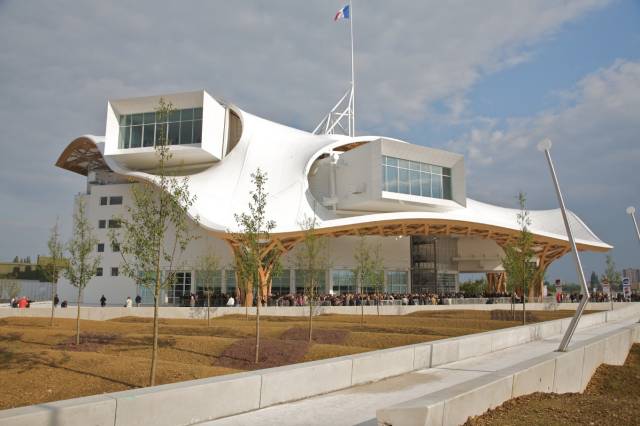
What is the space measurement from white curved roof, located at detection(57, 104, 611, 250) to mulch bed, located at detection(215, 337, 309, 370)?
21.0 m

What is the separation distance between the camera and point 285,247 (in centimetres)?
3862

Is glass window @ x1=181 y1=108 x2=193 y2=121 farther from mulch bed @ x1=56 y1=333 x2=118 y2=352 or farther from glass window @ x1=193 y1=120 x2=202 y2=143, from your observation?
mulch bed @ x1=56 y1=333 x2=118 y2=352

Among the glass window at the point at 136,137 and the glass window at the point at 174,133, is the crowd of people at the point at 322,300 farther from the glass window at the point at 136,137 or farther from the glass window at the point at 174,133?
the glass window at the point at 174,133

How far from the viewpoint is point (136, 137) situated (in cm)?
4284

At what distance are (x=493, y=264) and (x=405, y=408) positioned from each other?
54580 millimetres

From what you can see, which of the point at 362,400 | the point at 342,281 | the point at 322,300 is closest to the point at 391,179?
the point at 322,300

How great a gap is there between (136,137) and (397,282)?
89.6 ft

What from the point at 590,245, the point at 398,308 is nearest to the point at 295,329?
the point at 398,308

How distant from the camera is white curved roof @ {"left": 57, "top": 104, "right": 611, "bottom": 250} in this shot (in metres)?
37.5

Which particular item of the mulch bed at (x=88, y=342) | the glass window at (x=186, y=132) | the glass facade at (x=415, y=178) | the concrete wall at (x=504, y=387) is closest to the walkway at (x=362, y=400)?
the concrete wall at (x=504, y=387)

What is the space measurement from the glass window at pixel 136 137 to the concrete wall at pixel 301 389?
36.1 m

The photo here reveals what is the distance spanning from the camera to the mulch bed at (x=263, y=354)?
12602 mm

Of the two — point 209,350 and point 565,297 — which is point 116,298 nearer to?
point 209,350

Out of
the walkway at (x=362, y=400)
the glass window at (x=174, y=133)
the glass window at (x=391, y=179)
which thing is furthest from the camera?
the glass window at (x=174, y=133)
